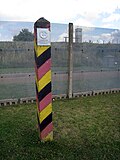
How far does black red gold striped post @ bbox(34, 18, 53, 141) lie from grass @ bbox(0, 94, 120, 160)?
32 centimetres

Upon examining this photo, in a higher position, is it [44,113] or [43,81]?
[43,81]

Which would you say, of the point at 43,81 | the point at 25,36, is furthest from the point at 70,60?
the point at 43,81

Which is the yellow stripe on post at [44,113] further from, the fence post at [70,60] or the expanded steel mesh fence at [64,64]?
the fence post at [70,60]

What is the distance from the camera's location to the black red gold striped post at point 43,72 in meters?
3.09

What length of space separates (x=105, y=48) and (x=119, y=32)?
6.22 feet

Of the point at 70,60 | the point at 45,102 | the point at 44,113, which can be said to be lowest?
the point at 44,113

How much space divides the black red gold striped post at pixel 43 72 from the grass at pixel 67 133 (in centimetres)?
32

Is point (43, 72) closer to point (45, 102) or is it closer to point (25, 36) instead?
point (45, 102)

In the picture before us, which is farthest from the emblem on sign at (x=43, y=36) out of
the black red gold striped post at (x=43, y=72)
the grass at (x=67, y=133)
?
the grass at (x=67, y=133)

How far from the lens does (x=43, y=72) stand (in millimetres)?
3180

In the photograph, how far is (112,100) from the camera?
245 inches

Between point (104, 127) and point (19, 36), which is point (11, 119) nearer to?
point (104, 127)

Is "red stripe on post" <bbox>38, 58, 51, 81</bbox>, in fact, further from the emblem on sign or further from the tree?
the tree

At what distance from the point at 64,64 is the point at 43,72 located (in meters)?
3.40
